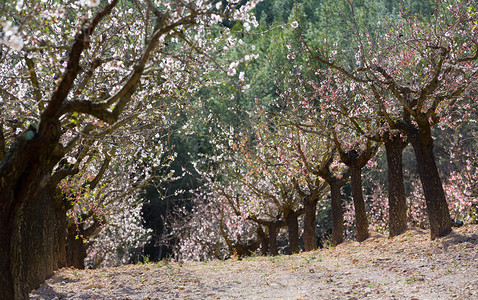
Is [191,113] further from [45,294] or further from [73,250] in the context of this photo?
[73,250]

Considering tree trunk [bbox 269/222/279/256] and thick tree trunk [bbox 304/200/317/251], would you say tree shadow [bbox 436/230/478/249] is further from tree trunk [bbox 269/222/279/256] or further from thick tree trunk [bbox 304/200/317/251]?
tree trunk [bbox 269/222/279/256]

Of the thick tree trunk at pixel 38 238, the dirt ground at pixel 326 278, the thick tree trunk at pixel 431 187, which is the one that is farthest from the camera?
the thick tree trunk at pixel 431 187

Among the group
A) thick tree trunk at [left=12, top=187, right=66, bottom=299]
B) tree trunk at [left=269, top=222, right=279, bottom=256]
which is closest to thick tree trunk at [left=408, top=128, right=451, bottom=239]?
thick tree trunk at [left=12, top=187, right=66, bottom=299]

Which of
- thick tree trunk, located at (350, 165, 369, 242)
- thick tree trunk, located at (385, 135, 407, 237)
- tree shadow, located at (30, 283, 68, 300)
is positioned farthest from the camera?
thick tree trunk, located at (350, 165, 369, 242)

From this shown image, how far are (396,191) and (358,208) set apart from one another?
162 centimetres

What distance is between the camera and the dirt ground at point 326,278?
703 centimetres

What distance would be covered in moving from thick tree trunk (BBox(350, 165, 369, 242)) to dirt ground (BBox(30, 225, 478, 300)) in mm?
1766

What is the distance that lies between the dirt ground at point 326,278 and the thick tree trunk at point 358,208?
1766 mm

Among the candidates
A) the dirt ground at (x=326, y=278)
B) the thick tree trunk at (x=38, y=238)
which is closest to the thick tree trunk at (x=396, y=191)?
the dirt ground at (x=326, y=278)

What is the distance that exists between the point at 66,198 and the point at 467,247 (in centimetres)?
931

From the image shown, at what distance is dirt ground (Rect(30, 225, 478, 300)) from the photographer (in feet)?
23.1

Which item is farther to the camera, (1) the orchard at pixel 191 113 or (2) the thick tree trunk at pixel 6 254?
(1) the orchard at pixel 191 113

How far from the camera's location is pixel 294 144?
46.8 ft

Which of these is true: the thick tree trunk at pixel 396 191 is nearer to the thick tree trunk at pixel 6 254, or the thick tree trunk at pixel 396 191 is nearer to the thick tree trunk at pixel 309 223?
the thick tree trunk at pixel 309 223
